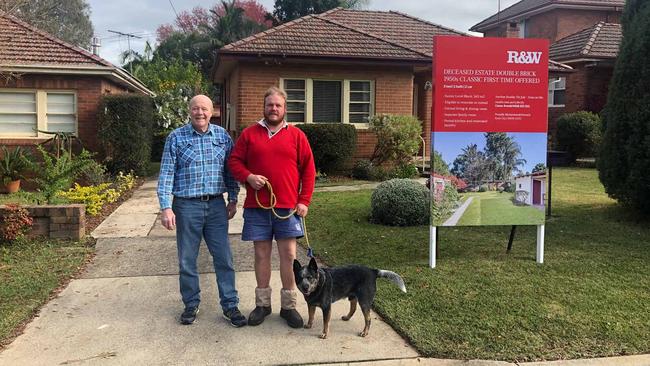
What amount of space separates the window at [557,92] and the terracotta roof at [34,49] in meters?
16.2

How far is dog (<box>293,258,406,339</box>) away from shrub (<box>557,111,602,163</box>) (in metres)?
15.4

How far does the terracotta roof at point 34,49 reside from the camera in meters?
13.1

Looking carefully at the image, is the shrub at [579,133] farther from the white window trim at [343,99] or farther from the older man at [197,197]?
the older man at [197,197]

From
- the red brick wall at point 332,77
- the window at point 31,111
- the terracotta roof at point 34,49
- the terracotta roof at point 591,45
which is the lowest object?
the window at point 31,111

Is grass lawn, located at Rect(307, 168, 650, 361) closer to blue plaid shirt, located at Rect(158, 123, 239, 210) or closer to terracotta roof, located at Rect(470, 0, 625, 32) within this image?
blue plaid shirt, located at Rect(158, 123, 239, 210)

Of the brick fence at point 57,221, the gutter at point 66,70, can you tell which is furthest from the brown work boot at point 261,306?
the gutter at point 66,70

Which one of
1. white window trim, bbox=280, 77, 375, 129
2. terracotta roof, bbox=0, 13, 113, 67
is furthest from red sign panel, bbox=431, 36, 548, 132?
terracotta roof, bbox=0, 13, 113, 67

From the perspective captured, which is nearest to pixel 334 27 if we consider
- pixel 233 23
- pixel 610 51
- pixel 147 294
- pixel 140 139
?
pixel 140 139

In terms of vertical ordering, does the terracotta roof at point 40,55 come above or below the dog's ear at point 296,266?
above

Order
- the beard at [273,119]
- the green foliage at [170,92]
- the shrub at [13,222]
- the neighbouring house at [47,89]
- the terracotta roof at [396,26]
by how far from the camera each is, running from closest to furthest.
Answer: the beard at [273,119], the shrub at [13,222], the neighbouring house at [47,89], the terracotta roof at [396,26], the green foliage at [170,92]

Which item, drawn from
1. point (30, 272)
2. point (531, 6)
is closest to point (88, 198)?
point (30, 272)

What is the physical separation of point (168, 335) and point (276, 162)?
151 centimetres

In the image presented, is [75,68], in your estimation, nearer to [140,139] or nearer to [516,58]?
[140,139]

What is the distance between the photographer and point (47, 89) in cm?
1352
